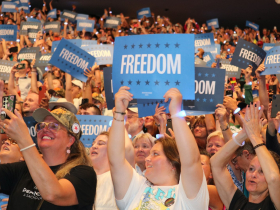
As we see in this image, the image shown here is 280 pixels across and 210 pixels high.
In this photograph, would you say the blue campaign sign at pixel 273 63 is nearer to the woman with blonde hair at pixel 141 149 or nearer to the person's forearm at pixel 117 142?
the woman with blonde hair at pixel 141 149

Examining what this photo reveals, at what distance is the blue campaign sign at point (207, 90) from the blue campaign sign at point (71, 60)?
2306 mm

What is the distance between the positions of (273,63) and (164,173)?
309 cm

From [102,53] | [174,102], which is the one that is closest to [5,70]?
[102,53]

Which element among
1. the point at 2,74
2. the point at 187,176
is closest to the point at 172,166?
the point at 187,176

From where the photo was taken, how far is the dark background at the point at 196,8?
50.5 ft

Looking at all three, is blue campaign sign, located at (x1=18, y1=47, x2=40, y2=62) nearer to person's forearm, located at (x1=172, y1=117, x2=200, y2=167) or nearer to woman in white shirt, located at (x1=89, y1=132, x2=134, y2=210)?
woman in white shirt, located at (x1=89, y1=132, x2=134, y2=210)

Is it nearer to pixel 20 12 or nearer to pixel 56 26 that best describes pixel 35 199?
pixel 56 26

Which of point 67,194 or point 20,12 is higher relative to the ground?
point 20,12

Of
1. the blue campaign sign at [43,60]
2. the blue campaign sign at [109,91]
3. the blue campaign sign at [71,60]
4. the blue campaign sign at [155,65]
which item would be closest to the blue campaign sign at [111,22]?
the blue campaign sign at [43,60]

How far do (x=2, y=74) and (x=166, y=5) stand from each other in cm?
1034

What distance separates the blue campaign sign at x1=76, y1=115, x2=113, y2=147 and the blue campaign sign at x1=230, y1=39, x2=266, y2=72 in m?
2.48

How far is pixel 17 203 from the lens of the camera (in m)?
2.24

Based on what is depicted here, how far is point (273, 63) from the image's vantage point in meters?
4.91

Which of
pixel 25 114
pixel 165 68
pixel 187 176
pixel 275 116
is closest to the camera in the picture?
pixel 187 176
